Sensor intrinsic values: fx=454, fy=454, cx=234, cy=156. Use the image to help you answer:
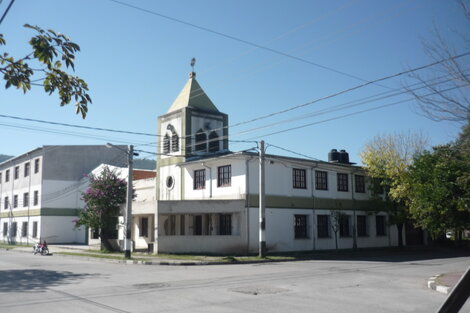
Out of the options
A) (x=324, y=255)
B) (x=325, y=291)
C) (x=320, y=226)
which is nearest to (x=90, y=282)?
(x=325, y=291)

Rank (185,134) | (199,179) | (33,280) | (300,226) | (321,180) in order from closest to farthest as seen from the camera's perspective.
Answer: (33,280)
(300,226)
(199,179)
(321,180)
(185,134)

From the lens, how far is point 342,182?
34438 millimetres

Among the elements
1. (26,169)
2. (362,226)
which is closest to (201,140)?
(362,226)

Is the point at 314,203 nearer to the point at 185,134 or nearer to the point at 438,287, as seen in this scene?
the point at 185,134

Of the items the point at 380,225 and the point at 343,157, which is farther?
the point at 343,157

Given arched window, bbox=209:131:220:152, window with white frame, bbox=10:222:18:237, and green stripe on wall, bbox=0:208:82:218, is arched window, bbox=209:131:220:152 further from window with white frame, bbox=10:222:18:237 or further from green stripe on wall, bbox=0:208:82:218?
window with white frame, bbox=10:222:18:237

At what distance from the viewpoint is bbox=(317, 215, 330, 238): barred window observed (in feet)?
105

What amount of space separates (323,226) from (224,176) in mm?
8188

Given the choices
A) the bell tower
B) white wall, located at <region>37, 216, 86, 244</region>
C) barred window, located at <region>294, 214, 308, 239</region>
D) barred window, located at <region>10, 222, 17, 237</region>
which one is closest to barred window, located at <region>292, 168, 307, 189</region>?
barred window, located at <region>294, 214, 308, 239</region>

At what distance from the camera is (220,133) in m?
36.1

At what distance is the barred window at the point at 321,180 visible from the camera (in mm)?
32406

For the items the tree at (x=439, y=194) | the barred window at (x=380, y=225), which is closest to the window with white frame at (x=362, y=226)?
the barred window at (x=380, y=225)

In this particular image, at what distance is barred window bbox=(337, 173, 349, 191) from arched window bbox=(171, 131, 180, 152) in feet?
40.6

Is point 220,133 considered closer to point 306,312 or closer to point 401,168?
point 401,168
